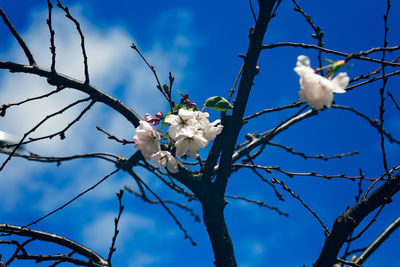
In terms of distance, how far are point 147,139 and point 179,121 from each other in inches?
7.6

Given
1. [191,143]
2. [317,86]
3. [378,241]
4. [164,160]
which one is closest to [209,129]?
[191,143]

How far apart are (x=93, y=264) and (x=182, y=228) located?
0.69 m

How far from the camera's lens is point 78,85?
1805 millimetres

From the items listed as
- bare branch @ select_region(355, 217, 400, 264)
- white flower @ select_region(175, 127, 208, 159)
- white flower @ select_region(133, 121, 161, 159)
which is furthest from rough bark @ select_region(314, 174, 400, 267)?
white flower @ select_region(133, 121, 161, 159)

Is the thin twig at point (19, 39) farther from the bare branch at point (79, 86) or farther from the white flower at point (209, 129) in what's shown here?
the white flower at point (209, 129)

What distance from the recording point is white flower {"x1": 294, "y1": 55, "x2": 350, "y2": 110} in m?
1.11

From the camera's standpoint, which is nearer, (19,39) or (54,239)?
(19,39)

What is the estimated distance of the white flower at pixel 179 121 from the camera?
59.2 inches

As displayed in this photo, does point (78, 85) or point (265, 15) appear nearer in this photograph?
point (265, 15)

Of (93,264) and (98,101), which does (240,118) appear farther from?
(93,264)

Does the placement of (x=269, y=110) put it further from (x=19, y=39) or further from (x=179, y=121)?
(x=19, y=39)

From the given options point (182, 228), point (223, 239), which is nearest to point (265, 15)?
point (223, 239)

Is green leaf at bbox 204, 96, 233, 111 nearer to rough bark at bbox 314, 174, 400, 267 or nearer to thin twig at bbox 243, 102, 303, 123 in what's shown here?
thin twig at bbox 243, 102, 303, 123

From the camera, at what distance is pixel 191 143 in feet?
5.15
